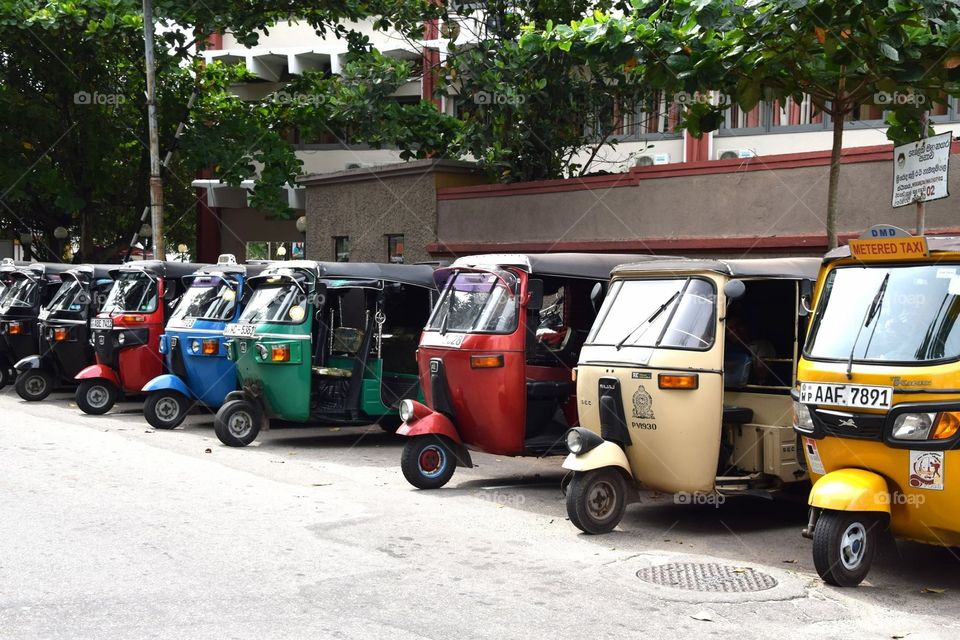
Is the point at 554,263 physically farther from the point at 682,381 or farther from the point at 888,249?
the point at 888,249

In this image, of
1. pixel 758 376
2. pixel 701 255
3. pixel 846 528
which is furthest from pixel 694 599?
pixel 701 255

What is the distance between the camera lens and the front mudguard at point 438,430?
10.5m

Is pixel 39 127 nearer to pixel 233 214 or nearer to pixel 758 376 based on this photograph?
pixel 233 214

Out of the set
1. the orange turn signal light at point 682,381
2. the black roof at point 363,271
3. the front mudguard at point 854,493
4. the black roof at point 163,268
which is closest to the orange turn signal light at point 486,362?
the orange turn signal light at point 682,381

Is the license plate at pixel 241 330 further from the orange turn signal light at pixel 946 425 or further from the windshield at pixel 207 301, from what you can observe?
the orange turn signal light at pixel 946 425

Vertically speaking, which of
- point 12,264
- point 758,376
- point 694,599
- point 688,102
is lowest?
point 694,599

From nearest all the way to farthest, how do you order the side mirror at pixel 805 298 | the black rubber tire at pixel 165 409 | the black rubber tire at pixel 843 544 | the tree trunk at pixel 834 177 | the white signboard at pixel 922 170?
1. the black rubber tire at pixel 843 544
2. the side mirror at pixel 805 298
3. the white signboard at pixel 922 170
4. the tree trunk at pixel 834 177
5. the black rubber tire at pixel 165 409

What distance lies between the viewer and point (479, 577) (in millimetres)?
7203

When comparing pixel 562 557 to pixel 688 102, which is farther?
pixel 688 102

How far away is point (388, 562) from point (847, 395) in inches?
119

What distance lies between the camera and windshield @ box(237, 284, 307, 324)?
13469 millimetres

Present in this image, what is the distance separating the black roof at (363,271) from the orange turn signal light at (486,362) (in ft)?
11.5

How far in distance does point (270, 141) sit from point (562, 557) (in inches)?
770

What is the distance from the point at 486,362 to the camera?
1034cm
